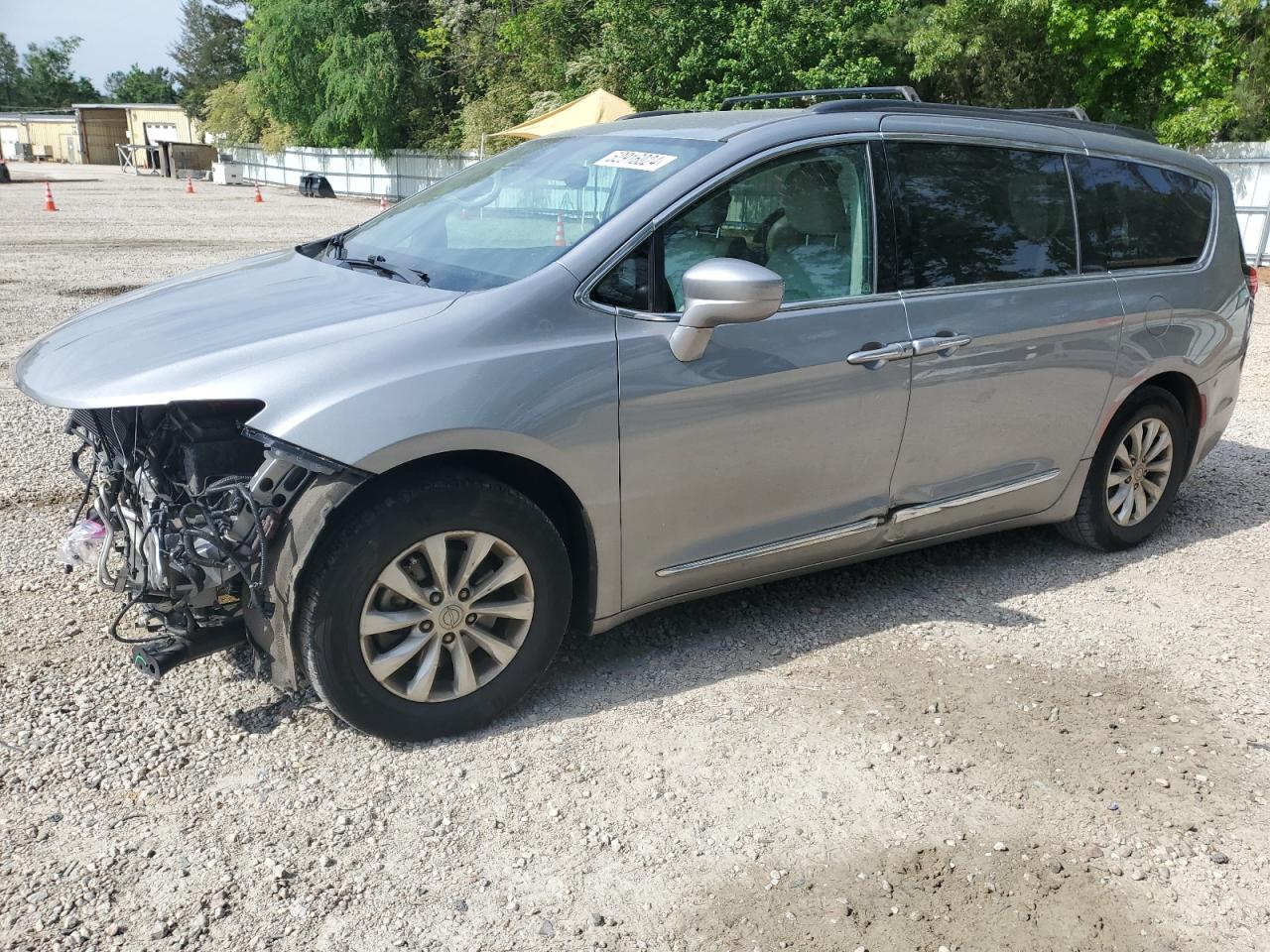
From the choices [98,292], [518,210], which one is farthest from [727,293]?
[98,292]

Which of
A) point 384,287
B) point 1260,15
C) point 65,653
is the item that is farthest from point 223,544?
point 1260,15

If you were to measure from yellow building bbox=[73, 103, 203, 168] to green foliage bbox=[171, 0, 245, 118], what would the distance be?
→ 12.4 ft

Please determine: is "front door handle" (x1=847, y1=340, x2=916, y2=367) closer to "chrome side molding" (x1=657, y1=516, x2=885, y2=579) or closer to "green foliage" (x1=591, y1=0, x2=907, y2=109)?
"chrome side molding" (x1=657, y1=516, x2=885, y2=579)

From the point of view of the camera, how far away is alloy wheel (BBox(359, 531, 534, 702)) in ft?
9.95

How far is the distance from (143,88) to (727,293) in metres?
153

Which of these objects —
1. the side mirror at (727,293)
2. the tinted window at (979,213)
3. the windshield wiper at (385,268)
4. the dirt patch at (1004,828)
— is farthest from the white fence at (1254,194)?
the windshield wiper at (385,268)

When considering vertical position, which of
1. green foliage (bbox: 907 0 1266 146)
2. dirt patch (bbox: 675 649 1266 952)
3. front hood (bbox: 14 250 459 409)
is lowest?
dirt patch (bbox: 675 649 1266 952)

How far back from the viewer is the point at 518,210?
12.3 ft

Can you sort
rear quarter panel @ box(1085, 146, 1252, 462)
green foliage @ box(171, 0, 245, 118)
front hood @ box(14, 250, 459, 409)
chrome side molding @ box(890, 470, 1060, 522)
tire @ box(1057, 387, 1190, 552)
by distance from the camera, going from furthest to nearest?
green foliage @ box(171, 0, 245, 118)
tire @ box(1057, 387, 1190, 552)
rear quarter panel @ box(1085, 146, 1252, 462)
chrome side molding @ box(890, 470, 1060, 522)
front hood @ box(14, 250, 459, 409)

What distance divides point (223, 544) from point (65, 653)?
1.24 meters

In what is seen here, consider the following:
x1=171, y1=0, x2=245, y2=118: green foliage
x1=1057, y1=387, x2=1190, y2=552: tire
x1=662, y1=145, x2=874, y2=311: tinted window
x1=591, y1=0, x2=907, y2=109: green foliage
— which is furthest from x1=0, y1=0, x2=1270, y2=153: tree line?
x1=171, y1=0, x2=245, y2=118: green foliage

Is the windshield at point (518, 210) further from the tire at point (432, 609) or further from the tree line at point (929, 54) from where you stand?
the tree line at point (929, 54)

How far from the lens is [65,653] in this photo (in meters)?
3.64

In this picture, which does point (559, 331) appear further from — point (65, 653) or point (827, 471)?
point (65, 653)
